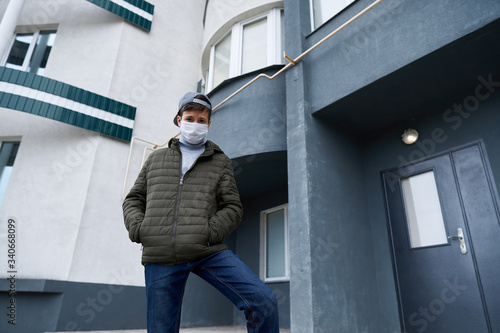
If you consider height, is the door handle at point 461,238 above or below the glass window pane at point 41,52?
below

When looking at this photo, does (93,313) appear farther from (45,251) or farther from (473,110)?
(473,110)

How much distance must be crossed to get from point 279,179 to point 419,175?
2.46 meters

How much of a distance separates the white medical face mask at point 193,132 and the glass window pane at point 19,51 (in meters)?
7.24

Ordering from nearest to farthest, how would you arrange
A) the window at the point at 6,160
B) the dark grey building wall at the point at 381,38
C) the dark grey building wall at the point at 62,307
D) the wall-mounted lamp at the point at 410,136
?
the dark grey building wall at the point at 381,38 → the wall-mounted lamp at the point at 410,136 → the dark grey building wall at the point at 62,307 → the window at the point at 6,160

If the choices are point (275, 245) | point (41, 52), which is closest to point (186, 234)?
point (275, 245)

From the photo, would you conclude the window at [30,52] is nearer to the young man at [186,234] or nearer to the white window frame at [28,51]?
the white window frame at [28,51]

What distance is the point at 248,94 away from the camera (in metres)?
5.23

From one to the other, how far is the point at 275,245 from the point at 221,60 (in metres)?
3.71

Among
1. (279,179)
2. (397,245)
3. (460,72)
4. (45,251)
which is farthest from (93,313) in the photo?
(460,72)

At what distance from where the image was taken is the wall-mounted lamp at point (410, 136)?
425 centimetres

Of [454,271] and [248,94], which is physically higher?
[248,94]

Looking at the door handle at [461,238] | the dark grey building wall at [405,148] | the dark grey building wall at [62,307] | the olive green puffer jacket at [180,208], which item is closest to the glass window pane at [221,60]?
the dark grey building wall at [405,148]

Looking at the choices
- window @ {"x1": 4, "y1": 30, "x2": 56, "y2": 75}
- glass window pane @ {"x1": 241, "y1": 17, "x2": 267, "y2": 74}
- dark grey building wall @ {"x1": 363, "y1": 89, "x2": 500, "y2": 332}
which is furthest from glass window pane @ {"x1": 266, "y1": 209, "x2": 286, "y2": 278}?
window @ {"x1": 4, "y1": 30, "x2": 56, "y2": 75}

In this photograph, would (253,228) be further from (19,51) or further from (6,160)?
(19,51)
